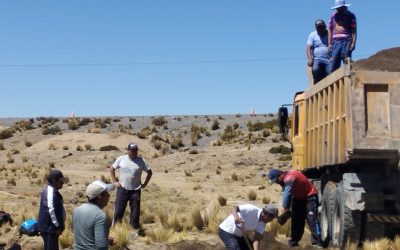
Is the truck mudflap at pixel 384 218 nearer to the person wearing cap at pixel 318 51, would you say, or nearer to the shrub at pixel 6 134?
the person wearing cap at pixel 318 51

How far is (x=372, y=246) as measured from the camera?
37.2ft

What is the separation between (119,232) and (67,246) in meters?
1.12

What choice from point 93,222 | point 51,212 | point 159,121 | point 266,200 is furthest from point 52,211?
point 159,121

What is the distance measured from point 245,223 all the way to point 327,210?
4675 millimetres

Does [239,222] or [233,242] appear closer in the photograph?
[239,222]

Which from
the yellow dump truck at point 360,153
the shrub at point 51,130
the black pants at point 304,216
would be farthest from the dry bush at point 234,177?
the shrub at point 51,130

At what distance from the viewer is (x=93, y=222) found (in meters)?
7.59

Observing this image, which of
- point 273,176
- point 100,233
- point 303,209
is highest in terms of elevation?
point 273,176

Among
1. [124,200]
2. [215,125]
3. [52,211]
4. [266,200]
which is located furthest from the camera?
[215,125]

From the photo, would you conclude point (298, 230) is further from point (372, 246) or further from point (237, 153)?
point (237, 153)

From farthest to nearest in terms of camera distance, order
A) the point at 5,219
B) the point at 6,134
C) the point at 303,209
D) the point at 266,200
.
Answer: the point at 6,134, the point at 266,200, the point at 5,219, the point at 303,209

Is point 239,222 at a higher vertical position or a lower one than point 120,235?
higher

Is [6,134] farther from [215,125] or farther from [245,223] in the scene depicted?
[245,223]

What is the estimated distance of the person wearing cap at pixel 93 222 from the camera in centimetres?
755
